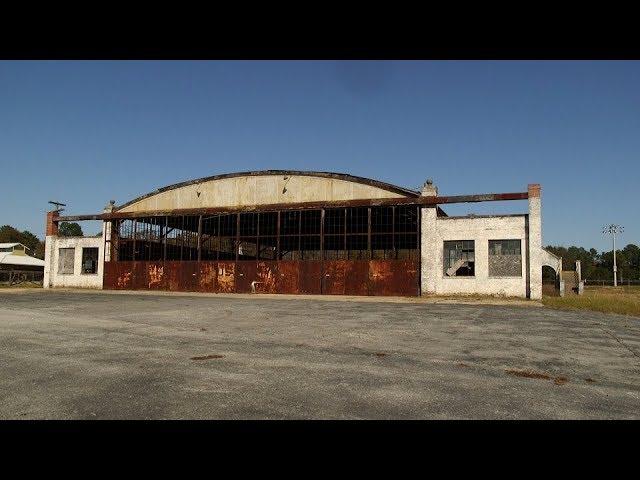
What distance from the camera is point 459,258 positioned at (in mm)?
23219

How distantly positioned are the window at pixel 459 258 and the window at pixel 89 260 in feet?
77.2

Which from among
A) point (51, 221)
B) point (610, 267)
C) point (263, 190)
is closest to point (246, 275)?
point (263, 190)

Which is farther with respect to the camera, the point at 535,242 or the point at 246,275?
the point at 246,275

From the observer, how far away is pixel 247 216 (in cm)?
2831

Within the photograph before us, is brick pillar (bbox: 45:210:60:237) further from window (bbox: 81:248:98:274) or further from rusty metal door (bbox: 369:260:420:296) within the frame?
rusty metal door (bbox: 369:260:420:296)

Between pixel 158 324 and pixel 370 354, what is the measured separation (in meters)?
5.68

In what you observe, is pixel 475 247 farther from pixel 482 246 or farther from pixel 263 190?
pixel 263 190

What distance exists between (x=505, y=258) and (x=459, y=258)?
2171mm

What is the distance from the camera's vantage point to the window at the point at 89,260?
104 ft

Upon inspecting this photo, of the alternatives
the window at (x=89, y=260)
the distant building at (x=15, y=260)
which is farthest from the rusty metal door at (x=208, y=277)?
the distant building at (x=15, y=260)

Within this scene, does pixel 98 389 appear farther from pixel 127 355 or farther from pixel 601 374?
pixel 601 374

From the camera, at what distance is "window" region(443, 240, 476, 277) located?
22995 mm
